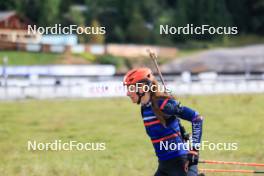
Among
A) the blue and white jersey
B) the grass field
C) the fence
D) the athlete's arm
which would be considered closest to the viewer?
the athlete's arm

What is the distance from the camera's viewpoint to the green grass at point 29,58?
190 feet

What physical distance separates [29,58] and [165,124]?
55.0 m

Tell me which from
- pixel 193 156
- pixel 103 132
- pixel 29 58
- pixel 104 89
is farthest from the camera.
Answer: pixel 29 58

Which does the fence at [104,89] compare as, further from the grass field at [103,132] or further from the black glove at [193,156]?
the black glove at [193,156]

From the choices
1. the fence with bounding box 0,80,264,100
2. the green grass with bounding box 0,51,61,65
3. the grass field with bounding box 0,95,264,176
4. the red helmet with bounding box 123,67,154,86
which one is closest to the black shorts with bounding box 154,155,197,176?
the red helmet with bounding box 123,67,154,86

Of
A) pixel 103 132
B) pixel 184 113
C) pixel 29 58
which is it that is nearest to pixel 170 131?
pixel 184 113

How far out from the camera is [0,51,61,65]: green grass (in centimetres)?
5795

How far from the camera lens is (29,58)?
5972 cm

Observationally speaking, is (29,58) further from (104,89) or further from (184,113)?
(184,113)

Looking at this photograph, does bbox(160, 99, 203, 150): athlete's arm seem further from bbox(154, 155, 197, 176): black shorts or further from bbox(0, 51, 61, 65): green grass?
bbox(0, 51, 61, 65): green grass

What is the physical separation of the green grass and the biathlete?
2050 inches

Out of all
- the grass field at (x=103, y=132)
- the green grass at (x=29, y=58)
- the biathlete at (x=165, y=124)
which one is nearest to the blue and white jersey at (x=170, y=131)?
the biathlete at (x=165, y=124)

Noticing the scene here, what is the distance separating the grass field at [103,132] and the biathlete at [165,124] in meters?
5.17

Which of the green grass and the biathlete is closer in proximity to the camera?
the biathlete
